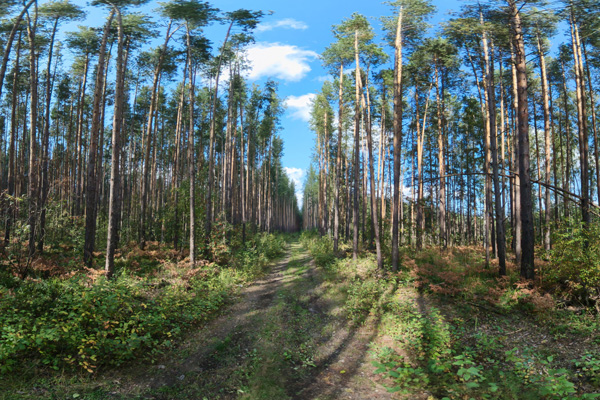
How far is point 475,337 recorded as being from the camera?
22.4 ft

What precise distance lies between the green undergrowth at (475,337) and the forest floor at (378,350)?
33mm

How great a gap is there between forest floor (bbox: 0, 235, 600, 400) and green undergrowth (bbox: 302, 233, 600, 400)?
3 centimetres

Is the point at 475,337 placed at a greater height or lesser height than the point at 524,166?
lesser

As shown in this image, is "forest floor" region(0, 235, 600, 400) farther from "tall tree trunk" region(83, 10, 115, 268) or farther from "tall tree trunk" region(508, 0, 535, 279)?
"tall tree trunk" region(83, 10, 115, 268)

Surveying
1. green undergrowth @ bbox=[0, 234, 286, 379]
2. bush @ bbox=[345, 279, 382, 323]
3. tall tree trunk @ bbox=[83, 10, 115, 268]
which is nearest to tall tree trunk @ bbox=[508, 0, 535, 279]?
bush @ bbox=[345, 279, 382, 323]

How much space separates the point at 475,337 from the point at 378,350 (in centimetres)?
241

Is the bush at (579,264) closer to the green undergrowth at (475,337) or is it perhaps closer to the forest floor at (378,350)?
the green undergrowth at (475,337)

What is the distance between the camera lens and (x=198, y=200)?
52.1 feet

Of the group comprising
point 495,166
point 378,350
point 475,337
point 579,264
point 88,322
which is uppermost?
point 495,166

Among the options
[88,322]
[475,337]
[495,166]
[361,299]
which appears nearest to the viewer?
[88,322]

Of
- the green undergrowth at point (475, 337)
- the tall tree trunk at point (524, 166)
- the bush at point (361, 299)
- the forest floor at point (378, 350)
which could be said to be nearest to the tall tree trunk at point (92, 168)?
the forest floor at point (378, 350)

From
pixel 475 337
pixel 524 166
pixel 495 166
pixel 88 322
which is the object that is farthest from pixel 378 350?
pixel 495 166

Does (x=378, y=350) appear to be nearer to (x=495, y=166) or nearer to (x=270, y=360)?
(x=270, y=360)

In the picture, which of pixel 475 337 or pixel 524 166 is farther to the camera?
pixel 524 166
